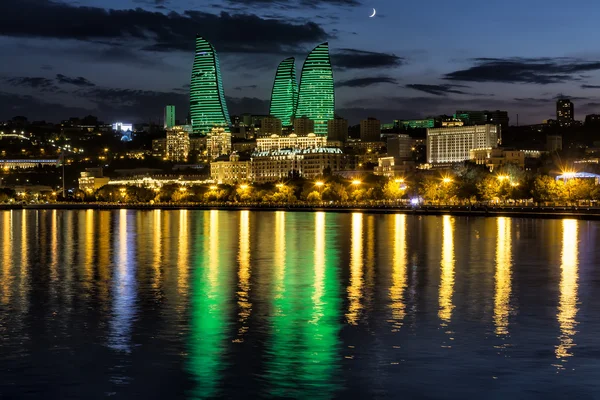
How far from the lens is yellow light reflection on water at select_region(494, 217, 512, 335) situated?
54.1ft

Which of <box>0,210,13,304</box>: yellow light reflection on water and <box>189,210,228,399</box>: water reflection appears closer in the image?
<box>189,210,228,399</box>: water reflection

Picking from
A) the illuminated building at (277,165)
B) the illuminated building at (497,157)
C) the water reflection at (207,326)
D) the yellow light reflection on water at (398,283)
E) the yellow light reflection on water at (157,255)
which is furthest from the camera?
the illuminated building at (277,165)

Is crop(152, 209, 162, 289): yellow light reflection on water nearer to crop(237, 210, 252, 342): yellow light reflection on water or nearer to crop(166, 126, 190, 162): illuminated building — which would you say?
crop(237, 210, 252, 342): yellow light reflection on water

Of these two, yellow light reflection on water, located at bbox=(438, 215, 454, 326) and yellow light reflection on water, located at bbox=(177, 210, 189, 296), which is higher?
yellow light reflection on water, located at bbox=(438, 215, 454, 326)

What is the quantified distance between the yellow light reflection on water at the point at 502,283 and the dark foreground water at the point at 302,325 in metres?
0.08

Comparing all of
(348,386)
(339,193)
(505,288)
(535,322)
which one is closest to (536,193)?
(339,193)

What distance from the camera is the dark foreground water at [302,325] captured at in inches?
474

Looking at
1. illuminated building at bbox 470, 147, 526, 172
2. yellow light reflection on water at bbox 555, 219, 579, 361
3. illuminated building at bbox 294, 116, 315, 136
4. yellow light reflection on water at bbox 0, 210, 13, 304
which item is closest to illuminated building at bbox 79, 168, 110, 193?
illuminated building at bbox 294, 116, 315, 136

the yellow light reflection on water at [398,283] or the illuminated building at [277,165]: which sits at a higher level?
the illuminated building at [277,165]

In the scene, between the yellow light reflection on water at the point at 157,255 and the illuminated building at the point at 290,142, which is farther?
the illuminated building at the point at 290,142

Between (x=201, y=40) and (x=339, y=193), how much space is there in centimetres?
9939

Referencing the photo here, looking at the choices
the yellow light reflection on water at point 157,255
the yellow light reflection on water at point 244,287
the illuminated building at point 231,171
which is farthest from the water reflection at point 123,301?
the illuminated building at point 231,171

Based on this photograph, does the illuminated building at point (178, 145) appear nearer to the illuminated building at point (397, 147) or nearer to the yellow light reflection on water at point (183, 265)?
the illuminated building at point (397, 147)

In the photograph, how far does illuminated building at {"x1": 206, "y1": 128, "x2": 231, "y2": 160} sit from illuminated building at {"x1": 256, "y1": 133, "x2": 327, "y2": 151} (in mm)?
9119
